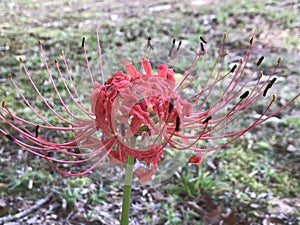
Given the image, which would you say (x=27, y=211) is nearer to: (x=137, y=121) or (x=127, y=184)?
(x=127, y=184)

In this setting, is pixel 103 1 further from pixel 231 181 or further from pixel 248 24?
pixel 231 181

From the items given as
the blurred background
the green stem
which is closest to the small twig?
the blurred background

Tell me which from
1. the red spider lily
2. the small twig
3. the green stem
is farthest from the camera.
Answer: the small twig

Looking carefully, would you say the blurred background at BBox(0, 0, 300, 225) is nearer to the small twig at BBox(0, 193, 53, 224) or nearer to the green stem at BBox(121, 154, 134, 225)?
the small twig at BBox(0, 193, 53, 224)

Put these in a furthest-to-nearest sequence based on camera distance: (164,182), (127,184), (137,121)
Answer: (164,182) → (127,184) → (137,121)

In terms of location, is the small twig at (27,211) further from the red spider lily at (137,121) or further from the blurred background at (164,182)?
the red spider lily at (137,121)

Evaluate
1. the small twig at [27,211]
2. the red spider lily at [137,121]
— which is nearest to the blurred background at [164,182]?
the small twig at [27,211]

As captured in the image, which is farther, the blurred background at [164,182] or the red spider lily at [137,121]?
the blurred background at [164,182]

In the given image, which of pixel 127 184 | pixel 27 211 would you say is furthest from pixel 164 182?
pixel 127 184
